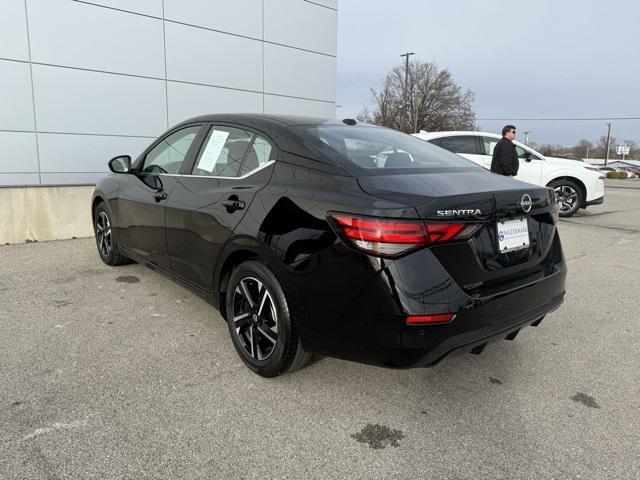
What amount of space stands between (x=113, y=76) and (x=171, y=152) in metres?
5.11

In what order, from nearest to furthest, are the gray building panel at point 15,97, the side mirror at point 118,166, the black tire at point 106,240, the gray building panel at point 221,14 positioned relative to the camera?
the side mirror at point 118,166, the black tire at point 106,240, the gray building panel at point 15,97, the gray building panel at point 221,14

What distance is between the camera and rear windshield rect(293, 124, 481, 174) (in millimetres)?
2719

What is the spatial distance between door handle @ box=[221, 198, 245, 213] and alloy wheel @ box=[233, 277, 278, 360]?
43cm

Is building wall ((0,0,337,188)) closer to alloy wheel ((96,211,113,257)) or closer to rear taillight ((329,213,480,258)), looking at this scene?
alloy wheel ((96,211,113,257))

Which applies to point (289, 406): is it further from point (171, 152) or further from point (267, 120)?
point (171, 152)

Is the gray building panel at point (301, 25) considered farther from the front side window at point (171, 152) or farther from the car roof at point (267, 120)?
the car roof at point (267, 120)

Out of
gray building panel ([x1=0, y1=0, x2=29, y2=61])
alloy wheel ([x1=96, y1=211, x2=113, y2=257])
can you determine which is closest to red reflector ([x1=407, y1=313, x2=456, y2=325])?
alloy wheel ([x1=96, y1=211, x2=113, y2=257])

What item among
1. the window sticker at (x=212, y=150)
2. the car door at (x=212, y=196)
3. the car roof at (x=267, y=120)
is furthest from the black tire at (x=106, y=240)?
the car roof at (x=267, y=120)

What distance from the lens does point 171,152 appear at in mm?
3967

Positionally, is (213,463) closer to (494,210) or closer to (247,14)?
(494,210)

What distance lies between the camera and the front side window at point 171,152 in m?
3.76

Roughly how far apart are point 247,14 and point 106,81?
10.7ft

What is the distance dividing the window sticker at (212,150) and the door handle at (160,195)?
47cm

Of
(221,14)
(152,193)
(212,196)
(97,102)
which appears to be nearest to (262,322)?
(212,196)
